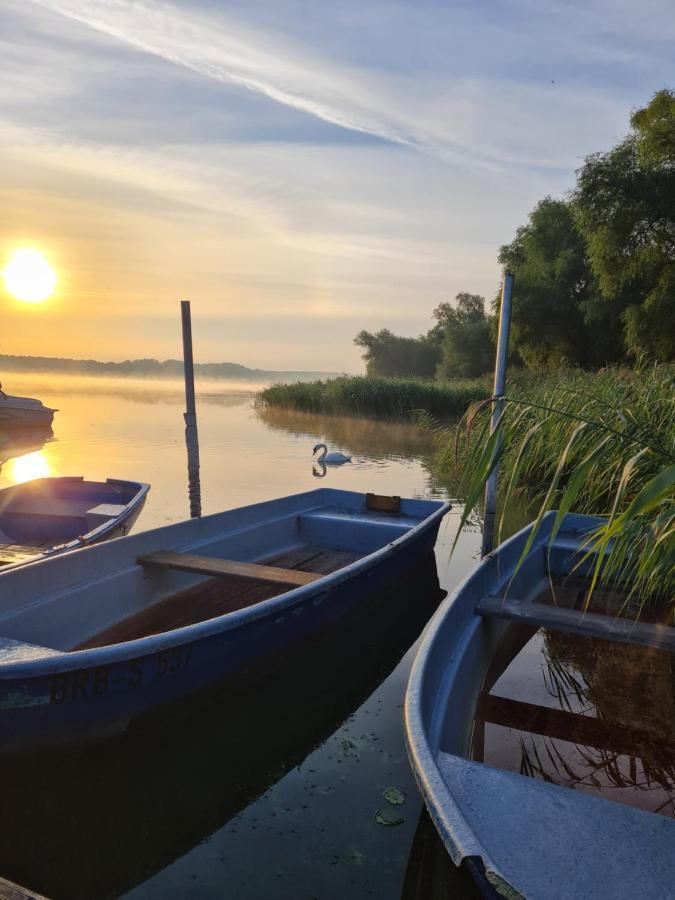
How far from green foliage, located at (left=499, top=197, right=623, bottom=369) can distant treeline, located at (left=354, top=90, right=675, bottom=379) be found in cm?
5

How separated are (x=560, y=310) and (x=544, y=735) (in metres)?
32.5

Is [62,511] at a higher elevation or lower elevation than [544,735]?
higher

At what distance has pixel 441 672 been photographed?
3.49 metres

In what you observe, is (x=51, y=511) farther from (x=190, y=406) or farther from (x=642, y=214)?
(x=642, y=214)

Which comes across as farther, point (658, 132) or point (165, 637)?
point (658, 132)

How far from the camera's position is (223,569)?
5371mm

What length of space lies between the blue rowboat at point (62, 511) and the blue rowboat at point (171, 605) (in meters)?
1.47

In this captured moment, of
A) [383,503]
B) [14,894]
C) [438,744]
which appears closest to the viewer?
[14,894]

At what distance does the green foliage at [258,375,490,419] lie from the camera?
25022mm

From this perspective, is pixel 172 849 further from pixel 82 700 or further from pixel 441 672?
pixel 441 672

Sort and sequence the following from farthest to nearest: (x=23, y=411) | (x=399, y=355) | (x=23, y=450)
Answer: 1. (x=399, y=355)
2. (x=23, y=411)
3. (x=23, y=450)

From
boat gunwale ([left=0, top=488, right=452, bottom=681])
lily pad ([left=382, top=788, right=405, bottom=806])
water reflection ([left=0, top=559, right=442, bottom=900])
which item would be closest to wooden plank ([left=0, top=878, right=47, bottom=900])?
water reflection ([left=0, top=559, right=442, bottom=900])

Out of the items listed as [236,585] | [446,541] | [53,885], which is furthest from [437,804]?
[446,541]

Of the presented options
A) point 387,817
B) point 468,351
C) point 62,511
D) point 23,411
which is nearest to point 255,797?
point 387,817
